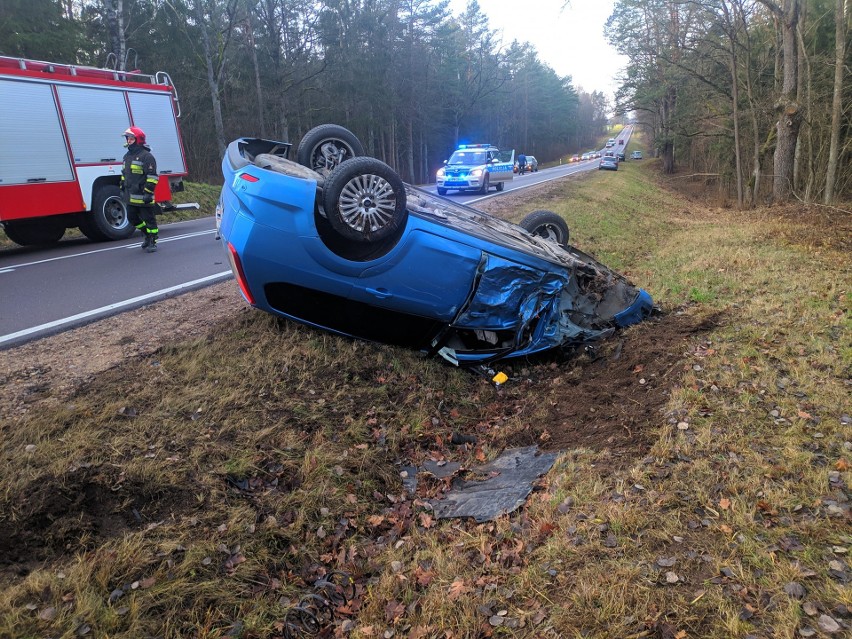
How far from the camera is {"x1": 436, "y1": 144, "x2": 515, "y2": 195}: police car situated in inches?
751

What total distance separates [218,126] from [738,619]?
2271 centimetres

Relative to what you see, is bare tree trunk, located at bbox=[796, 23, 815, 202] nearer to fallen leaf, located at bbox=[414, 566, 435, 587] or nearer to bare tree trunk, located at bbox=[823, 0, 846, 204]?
bare tree trunk, located at bbox=[823, 0, 846, 204]

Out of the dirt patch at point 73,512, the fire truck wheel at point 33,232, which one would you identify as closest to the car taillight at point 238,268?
the dirt patch at point 73,512

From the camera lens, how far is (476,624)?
2.31 m

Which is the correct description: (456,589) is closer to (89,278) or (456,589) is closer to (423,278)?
(423,278)

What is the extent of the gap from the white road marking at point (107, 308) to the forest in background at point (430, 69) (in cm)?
894

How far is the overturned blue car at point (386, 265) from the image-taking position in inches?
155

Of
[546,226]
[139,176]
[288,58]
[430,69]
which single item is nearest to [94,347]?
[139,176]

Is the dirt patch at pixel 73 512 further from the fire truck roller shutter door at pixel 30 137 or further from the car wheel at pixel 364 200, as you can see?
the fire truck roller shutter door at pixel 30 137

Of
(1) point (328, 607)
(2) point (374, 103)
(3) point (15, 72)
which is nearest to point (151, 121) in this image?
(3) point (15, 72)

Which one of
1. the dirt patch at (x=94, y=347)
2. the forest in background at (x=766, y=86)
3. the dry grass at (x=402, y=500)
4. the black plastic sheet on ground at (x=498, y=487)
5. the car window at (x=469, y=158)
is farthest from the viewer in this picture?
the car window at (x=469, y=158)

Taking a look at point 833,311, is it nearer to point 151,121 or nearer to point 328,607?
point 328,607

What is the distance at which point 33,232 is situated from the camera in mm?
9953

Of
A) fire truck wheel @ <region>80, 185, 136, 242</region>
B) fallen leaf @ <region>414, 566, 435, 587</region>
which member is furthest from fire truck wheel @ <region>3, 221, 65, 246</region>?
fallen leaf @ <region>414, 566, 435, 587</region>
